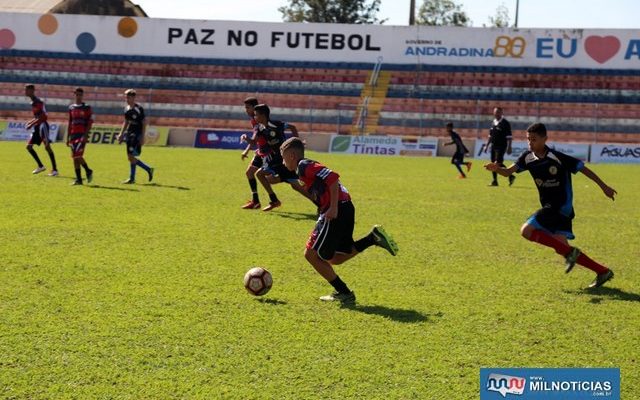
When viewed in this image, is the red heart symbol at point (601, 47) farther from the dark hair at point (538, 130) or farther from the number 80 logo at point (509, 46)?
the dark hair at point (538, 130)

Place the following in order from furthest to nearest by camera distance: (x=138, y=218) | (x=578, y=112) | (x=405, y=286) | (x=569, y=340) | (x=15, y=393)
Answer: (x=578, y=112) → (x=138, y=218) → (x=405, y=286) → (x=569, y=340) → (x=15, y=393)

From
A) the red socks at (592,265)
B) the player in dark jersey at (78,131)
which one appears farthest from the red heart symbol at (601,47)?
the red socks at (592,265)

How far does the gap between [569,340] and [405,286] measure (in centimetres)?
222

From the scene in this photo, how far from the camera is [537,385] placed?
3.76 meters

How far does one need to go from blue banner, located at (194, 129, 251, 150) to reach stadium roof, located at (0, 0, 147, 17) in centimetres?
3355

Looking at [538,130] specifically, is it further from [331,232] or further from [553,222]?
[331,232]

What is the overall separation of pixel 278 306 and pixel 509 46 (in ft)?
123

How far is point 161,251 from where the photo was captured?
32.2 feet

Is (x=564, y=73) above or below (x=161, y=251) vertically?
above

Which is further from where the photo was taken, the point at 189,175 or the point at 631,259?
the point at 189,175

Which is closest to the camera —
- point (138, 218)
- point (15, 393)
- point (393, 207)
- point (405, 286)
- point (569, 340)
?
point (15, 393)

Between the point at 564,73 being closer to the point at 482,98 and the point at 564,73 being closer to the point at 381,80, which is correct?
the point at 482,98

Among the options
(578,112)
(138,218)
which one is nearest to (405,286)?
(138,218)

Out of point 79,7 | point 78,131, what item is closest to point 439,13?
point 79,7
